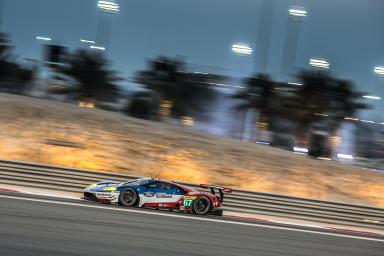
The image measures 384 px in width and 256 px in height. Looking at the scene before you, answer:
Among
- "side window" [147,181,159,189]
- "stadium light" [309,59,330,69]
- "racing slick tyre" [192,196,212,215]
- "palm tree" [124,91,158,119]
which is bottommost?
"racing slick tyre" [192,196,212,215]

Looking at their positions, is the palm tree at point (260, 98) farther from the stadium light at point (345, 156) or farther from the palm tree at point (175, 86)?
the stadium light at point (345, 156)

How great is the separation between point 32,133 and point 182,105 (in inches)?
851

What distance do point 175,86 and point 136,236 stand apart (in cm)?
3426

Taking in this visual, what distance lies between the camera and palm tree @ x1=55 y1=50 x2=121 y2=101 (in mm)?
43219

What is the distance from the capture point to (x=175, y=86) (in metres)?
42.0

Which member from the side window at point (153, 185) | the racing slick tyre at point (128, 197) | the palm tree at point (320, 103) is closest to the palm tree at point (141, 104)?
the palm tree at point (320, 103)

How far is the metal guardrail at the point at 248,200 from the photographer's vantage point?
49.2 ft

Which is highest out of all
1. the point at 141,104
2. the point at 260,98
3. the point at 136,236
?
the point at 260,98

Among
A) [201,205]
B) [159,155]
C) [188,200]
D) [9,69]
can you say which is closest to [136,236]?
[188,200]

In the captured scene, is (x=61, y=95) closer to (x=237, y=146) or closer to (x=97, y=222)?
(x=237, y=146)

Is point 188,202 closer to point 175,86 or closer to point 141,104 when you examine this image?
point 175,86

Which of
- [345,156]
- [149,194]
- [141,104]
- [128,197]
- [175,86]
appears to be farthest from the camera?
[141,104]

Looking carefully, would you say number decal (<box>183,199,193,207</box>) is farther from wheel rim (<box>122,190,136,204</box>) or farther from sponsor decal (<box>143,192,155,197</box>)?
wheel rim (<box>122,190,136,204</box>)

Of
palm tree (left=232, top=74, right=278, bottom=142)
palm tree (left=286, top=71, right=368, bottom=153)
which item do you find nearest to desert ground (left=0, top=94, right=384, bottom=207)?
palm tree (left=286, top=71, right=368, bottom=153)
